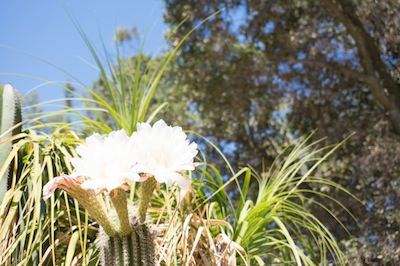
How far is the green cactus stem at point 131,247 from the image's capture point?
1.12 metres

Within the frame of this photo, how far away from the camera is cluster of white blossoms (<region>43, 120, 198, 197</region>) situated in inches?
40.9

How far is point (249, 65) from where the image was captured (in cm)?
550

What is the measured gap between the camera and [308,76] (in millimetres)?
5527

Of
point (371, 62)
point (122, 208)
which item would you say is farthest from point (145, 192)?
point (371, 62)

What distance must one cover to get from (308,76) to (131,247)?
15.2 ft

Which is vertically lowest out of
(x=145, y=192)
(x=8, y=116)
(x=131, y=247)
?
(x=131, y=247)

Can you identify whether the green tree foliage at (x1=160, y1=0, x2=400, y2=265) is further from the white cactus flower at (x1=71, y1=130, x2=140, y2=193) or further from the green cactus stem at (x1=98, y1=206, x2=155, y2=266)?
the white cactus flower at (x1=71, y1=130, x2=140, y2=193)

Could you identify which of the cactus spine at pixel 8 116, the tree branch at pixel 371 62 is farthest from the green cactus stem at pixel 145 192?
A: the tree branch at pixel 371 62

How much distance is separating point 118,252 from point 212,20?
15.0 feet

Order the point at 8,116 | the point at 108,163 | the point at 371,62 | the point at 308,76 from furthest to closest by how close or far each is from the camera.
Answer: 1. the point at 308,76
2. the point at 371,62
3. the point at 8,116
4. the point at 108,163

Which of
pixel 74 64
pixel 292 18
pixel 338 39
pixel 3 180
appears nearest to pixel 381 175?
pixel 338 39

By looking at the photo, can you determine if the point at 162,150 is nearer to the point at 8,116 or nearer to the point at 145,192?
the point at 145,192

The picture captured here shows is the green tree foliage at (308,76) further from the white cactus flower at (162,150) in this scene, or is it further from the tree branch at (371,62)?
the white cactus flower at (162,150)

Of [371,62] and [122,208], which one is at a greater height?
[371,62]
